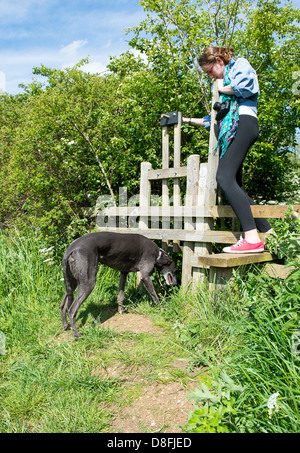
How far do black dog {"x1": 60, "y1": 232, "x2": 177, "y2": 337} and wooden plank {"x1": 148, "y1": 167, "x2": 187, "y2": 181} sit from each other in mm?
923

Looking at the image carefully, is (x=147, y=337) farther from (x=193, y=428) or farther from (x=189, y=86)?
(x=189, y=86)

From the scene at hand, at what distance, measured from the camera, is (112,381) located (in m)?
2.74

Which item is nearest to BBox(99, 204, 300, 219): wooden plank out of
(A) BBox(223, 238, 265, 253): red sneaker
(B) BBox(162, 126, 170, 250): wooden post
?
(B) BBox(162, 126, 170, 250): wooden post

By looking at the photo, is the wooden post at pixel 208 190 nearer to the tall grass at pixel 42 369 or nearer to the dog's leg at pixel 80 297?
the dog's leg at pixel 80 297

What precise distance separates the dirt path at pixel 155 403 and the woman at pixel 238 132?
1.31m

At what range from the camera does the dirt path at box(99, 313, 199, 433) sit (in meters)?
2.32

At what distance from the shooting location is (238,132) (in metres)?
3.38

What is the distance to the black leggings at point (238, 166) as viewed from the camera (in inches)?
132

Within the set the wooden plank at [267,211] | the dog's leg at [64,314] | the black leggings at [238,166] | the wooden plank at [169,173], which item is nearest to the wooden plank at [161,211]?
the wooden plank at [267,211]

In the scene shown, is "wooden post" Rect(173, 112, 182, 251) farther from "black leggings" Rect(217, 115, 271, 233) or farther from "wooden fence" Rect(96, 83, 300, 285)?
"black leggings" Rect(217, 115, 271, 233)

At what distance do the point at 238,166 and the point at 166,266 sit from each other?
1.64m

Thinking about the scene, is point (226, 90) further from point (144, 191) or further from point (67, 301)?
point (67, 301)

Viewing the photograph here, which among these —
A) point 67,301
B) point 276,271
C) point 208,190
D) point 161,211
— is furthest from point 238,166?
point 67,301

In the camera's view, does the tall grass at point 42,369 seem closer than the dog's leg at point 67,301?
Yes
